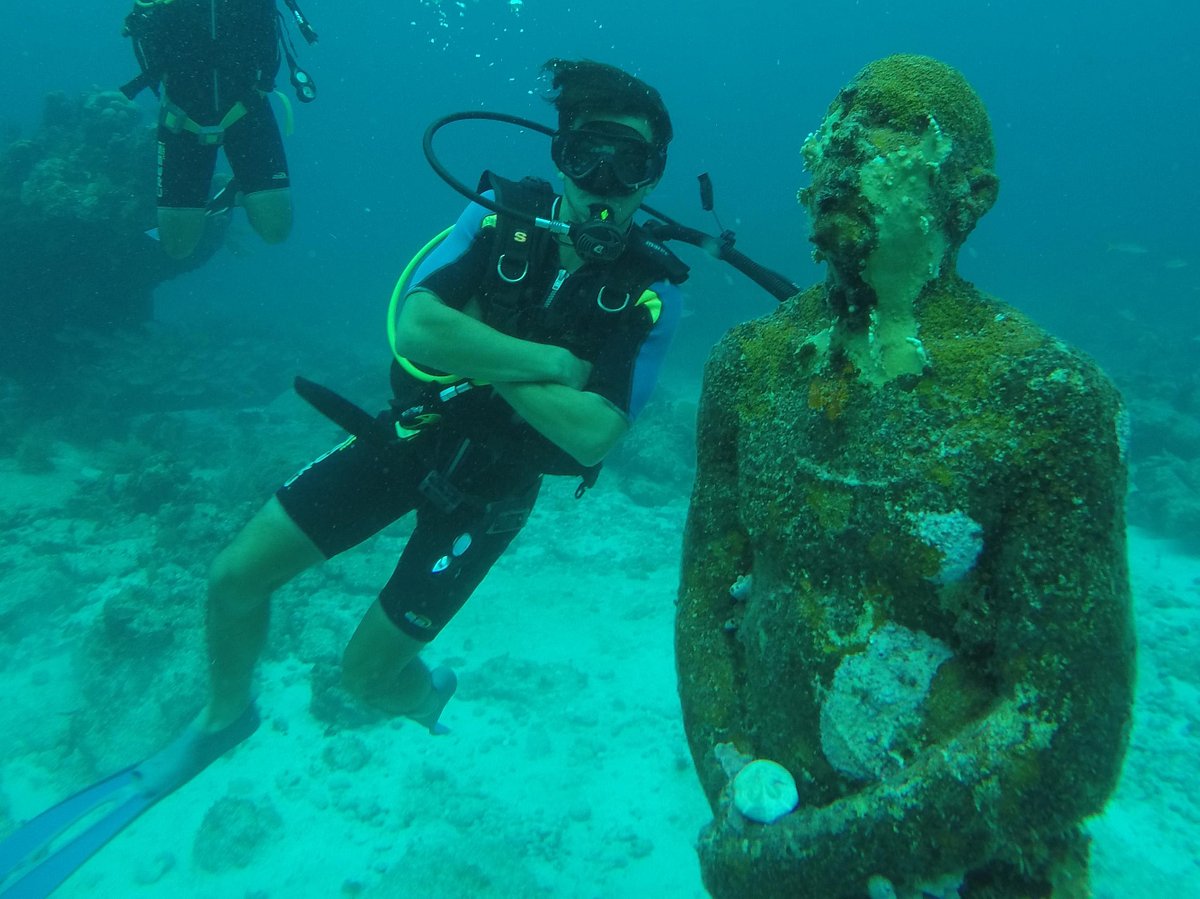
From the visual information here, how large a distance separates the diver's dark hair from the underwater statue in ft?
6.91

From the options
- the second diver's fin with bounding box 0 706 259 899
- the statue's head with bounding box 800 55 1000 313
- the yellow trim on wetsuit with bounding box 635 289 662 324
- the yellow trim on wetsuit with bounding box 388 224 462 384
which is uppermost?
the statue's head with bounding box 800 55 1000 313

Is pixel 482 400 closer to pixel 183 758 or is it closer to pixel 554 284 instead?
pixel 554 284

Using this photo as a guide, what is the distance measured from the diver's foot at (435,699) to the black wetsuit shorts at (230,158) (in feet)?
15.4

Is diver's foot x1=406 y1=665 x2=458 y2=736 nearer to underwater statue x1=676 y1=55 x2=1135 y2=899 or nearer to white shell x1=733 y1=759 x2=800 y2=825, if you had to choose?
underwater statue x1=676 y1=55 x2=1135 y2=899

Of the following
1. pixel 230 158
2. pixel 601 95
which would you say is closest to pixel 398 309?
pixel 601 95

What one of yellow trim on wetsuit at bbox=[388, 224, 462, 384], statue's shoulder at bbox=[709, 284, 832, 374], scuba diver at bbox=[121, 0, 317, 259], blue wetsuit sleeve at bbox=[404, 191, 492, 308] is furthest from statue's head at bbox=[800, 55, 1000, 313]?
scuba diver at bbox=[121, 0, 317, 259]

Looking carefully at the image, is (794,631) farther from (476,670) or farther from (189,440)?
(189,440)

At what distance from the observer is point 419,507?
3.96 meters

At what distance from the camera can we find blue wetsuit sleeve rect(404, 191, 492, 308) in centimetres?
313

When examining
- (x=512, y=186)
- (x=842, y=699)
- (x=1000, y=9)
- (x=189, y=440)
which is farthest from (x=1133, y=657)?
(x=1000, y=9)

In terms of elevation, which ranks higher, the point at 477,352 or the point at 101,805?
the point at 477,352

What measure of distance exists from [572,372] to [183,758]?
3956mm

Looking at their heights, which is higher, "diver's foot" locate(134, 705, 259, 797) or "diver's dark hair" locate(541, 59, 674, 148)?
"diver's dark hair" locate(541, 59, 674, 148)

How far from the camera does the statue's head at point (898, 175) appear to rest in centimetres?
123
